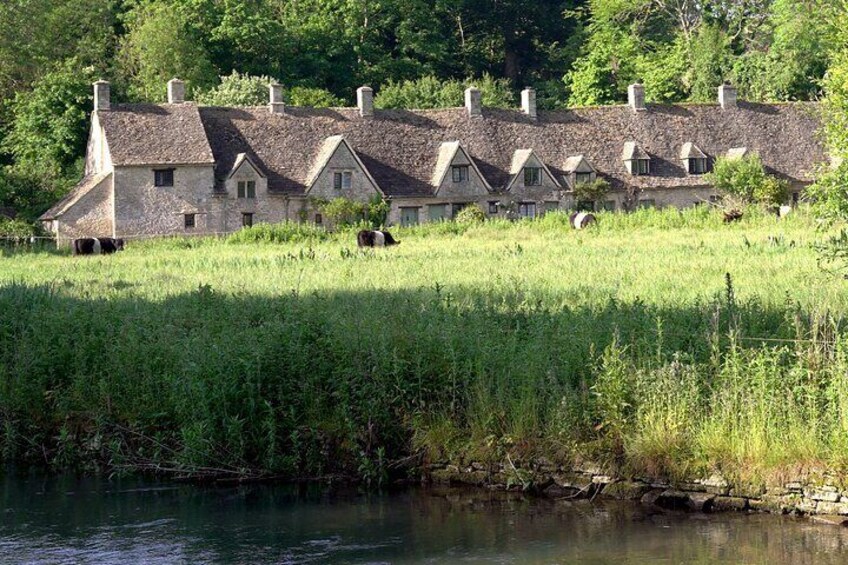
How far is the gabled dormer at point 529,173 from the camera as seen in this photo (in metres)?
73.4

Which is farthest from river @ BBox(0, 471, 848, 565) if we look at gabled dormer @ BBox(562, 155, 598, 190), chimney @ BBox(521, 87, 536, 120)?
chimney @ BBox(521, 87, 536, 120)

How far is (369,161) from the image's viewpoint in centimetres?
7194

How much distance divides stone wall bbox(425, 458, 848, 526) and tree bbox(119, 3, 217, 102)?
64.1 meters

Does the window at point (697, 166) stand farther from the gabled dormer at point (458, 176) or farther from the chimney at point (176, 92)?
the chimney at point (176, 92)

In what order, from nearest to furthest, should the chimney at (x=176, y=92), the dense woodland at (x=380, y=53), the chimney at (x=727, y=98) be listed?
1. the chimney at (x=176, y=92)
2. the dense woodland at (x=380, y=53)
3. the chimney at (x=727, y=98)

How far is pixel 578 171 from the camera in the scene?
7481 centimetres

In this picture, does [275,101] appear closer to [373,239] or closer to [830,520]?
[373,239]

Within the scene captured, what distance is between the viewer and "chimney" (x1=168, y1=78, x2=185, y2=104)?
7019 centimetres

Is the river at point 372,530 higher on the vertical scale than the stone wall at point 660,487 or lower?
lower

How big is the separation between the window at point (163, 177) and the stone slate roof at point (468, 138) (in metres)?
0.68

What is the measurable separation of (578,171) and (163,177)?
22.0m

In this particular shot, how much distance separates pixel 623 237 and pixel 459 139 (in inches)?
1155

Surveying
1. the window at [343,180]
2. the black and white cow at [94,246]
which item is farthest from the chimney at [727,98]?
the black and white cow at [94,246]

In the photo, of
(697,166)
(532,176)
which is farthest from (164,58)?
(697,166)
